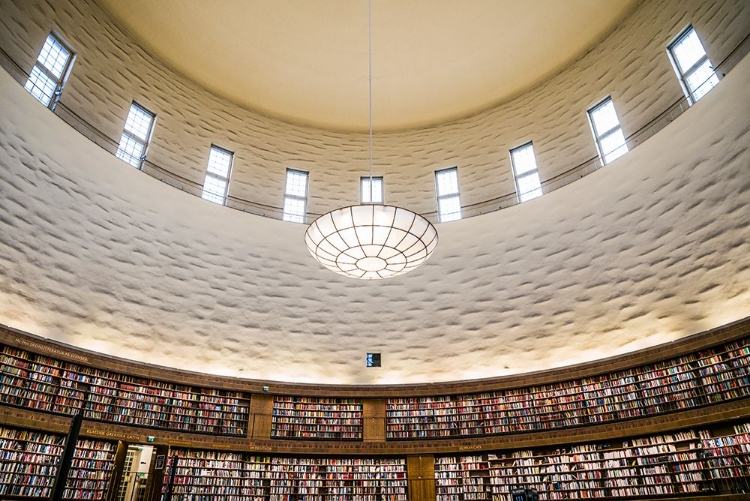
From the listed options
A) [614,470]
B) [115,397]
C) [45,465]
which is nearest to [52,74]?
[115,397]

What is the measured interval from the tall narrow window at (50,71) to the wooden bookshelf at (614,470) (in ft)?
32.1

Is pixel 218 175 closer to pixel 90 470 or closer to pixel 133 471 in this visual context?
pixel 90 470

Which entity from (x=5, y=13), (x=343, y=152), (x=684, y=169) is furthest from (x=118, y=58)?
(x=684, y=169)

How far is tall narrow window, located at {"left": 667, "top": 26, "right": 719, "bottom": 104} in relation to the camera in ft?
28.1

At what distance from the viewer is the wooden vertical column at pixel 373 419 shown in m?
9.85

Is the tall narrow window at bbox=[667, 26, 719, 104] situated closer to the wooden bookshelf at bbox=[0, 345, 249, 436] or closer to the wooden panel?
the wooden bookshelf at bbox=[0, 345, 249, 436]

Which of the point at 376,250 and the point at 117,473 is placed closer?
the point at 376,250

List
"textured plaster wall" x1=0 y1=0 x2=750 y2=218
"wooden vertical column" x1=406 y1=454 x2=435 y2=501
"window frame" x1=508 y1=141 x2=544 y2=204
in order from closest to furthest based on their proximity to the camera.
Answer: "textured plaster wall" x1=0 y1=0 x2=750 y2=218 < "wooden vertical column" x1=406 y1=454 x2=435 y2=501 < "window frame" x1=508 y1=141 x2=544 y2=204

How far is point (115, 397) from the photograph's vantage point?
27.4 ft

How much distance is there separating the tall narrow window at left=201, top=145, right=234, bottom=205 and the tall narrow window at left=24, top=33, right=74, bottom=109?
10.6ft

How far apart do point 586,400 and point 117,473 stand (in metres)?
7.96

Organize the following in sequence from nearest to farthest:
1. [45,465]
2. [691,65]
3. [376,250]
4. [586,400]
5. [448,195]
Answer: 1. [376,250]
2. [45,465]
3. [586,400]
4. [691,65]
5. [448,195]

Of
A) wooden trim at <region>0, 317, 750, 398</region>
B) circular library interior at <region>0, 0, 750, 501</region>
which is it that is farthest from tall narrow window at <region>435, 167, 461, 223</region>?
wooden trim at <region>0, 317, 750, 398</region>

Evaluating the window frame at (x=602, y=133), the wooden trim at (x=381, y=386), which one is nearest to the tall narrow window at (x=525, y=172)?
the window frame at (x=602, y=133)
